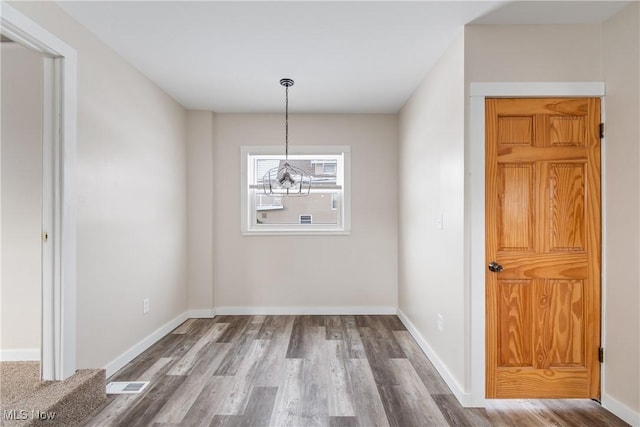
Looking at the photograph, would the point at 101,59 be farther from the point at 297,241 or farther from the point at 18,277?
the point at 297,241

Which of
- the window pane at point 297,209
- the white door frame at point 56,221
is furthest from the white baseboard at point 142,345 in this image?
the window pane at point 297,209

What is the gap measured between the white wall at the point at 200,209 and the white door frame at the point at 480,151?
10.1 feet

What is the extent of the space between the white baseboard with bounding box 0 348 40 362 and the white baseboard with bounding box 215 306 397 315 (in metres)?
1.91

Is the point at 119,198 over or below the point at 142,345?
over

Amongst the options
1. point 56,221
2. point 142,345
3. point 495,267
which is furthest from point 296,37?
point 142,345

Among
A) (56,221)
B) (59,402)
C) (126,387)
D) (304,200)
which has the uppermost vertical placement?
(304,200)

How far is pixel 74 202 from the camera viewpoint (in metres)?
2.18

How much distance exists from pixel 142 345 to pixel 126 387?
68 centimetres

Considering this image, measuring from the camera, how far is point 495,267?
2.17 m

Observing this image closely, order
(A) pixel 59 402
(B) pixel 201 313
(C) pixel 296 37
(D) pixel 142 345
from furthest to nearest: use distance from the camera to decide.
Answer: (B) pixel 201 313 → (D) pixel 142 345 → (C) pixel 296 37 → (A) pixel 59 402

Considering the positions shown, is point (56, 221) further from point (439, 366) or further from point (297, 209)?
point (439, 366)

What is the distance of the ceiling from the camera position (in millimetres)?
2043

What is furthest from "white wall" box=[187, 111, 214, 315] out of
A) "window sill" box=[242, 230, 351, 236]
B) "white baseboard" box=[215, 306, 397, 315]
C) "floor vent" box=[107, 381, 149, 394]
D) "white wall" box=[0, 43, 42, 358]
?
"white wall" box=[0, 43, 42, 358]

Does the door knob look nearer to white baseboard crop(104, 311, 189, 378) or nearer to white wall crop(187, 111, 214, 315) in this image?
white baseboard crop(104, 311, 189, 378)
